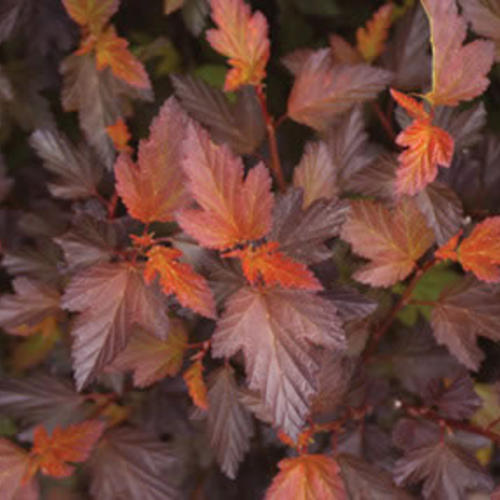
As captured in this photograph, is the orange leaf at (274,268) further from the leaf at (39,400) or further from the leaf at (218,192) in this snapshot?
the leaf at (39,400)

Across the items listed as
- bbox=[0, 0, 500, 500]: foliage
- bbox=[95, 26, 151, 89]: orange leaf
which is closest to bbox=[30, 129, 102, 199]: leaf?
bbox=[0, 0, 500, 500]: foliage

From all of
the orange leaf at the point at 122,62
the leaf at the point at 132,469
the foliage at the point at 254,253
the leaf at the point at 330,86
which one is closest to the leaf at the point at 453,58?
the foliage at the point at 254,253

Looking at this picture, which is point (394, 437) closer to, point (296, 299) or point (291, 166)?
point (296, 299)

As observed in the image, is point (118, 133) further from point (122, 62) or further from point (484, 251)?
point (484, 251)

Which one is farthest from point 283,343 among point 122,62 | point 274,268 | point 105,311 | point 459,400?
point 122,62

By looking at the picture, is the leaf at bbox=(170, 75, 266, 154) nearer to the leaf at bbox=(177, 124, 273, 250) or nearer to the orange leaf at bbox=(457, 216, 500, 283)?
the leaf at bbox=(177, 124, 273, 250)
